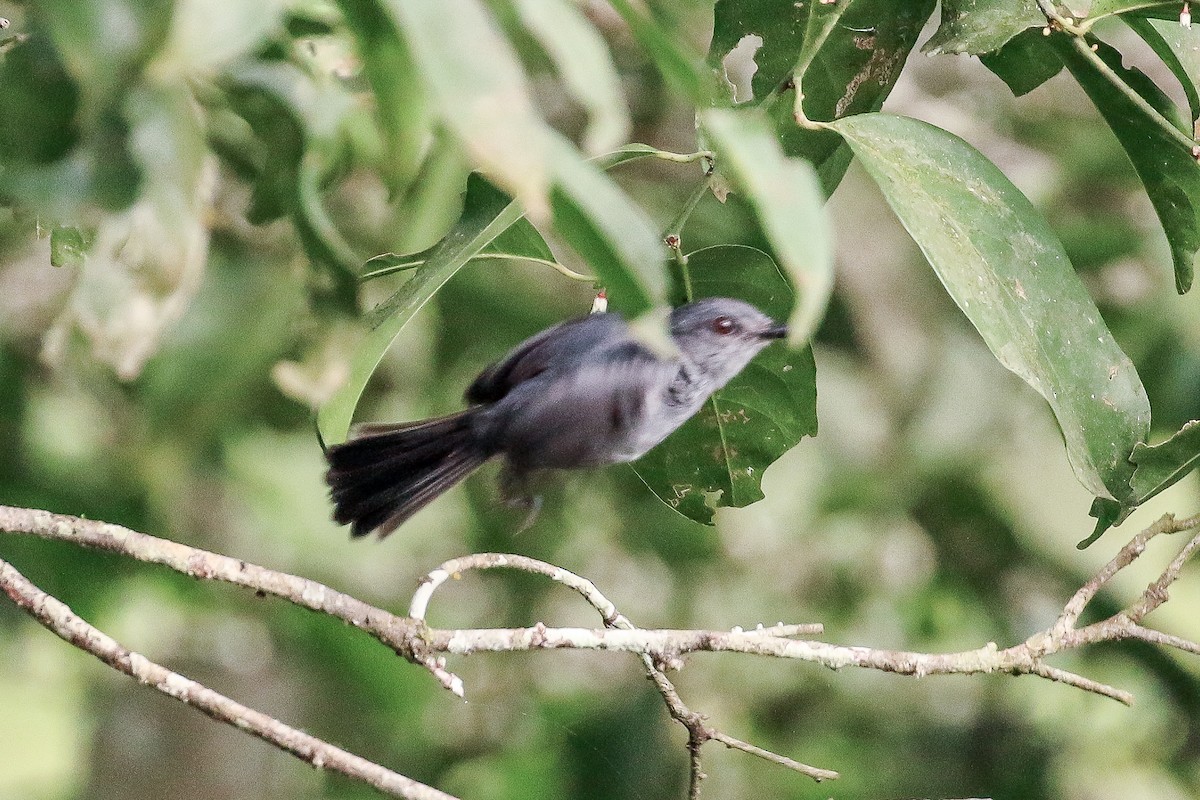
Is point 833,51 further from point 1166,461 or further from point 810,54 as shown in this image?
point 1166,461

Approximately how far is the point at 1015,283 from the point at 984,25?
392 mm

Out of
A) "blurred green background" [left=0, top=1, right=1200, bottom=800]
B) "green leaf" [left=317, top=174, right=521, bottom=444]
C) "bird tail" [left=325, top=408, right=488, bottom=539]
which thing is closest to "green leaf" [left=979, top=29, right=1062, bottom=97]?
"green leaf" [left=317, top=174, right=521, bottom=444]

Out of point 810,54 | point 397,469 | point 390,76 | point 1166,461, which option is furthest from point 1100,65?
point 390,76

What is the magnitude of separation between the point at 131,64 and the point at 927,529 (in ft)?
12.7

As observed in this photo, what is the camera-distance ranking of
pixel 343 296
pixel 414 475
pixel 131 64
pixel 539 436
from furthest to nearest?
pixel 414 475, pixel 539 436, pixel 343 296, pixel 131 64

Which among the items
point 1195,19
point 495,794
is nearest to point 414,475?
point 1195,19

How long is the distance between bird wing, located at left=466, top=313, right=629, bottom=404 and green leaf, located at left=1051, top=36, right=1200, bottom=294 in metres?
0.76

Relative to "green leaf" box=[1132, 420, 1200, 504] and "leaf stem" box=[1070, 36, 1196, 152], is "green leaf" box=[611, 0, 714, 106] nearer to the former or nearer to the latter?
"green leaf" box=[1132, 420, 1200, 504]

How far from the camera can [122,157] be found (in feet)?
2.95

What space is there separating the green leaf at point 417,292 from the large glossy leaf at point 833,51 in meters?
0.51

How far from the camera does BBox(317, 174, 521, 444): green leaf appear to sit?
1400 millimetres

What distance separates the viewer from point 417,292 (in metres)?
1.41

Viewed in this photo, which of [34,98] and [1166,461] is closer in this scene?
[34,98]

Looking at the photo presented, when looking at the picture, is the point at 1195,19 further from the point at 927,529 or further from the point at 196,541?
the point at 196,541
